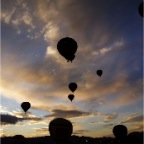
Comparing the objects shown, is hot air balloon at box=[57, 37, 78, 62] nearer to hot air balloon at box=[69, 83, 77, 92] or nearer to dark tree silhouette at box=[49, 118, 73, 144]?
hot air balloon at box=[69, 83, 77, 92]

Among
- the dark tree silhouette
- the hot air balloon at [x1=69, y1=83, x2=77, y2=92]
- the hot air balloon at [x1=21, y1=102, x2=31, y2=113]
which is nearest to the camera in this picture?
the hot air balloon at [x1=69, y1=83, x2=77, y2=92]

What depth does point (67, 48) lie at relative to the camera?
50156mm

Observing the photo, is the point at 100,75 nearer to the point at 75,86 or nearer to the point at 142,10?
the point at 75,86

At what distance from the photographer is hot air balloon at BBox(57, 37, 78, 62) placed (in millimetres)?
48969

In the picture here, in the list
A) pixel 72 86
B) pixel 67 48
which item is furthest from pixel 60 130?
pixel 67 48

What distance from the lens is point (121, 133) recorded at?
3819 inches

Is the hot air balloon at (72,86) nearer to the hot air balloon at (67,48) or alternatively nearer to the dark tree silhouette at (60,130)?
the dark tree silhouette at (60,130)

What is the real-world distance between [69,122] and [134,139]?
19987 millimetres

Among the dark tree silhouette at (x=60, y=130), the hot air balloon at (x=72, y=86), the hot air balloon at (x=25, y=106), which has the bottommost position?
the dark tree silhouette at (x=60, y=130)

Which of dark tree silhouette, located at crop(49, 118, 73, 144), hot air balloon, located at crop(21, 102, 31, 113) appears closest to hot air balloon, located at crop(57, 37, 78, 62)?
dark tree silhouette, located at crop(49, 118, 73, 144)

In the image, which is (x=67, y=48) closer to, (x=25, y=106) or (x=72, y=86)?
(x=72, y=86)

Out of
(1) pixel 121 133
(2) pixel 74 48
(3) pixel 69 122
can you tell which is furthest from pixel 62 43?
(1) pixel 121 133

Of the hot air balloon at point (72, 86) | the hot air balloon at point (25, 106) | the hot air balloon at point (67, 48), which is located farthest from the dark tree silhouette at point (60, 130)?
the hot air balloon at point (67, 48)

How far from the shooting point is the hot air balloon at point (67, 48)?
4897 cm
